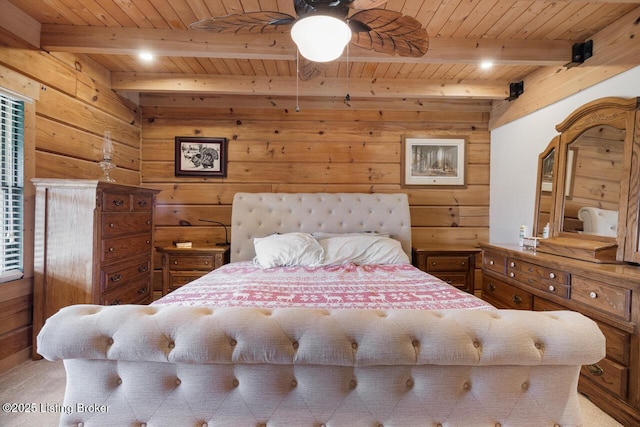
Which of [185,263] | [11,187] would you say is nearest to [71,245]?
[11,187]

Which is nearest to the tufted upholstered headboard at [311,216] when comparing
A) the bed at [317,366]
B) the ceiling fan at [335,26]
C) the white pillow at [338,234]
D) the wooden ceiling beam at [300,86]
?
the white pillow at [338,234]

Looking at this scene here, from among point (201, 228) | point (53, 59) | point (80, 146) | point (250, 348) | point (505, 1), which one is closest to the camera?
point (250, 348)

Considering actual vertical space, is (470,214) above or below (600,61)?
below

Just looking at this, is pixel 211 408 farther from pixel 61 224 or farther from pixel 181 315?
pixel 61 224

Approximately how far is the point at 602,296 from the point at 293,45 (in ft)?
8.89

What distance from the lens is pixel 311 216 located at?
10.5ft

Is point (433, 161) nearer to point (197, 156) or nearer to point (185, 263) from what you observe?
point (197, 156)

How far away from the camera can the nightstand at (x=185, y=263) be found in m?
2.95

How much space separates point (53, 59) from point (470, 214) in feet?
14.5

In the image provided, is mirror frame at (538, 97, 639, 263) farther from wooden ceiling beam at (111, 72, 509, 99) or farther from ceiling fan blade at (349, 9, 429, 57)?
ceiling fan blade at (349, 9, 429, 57)

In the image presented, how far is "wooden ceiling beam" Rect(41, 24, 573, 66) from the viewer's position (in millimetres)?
2279

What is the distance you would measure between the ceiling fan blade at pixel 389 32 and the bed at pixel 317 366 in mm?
1383

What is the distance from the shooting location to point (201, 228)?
11.3 ft

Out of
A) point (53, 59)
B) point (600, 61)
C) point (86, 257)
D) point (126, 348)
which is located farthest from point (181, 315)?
point (600, 61)
